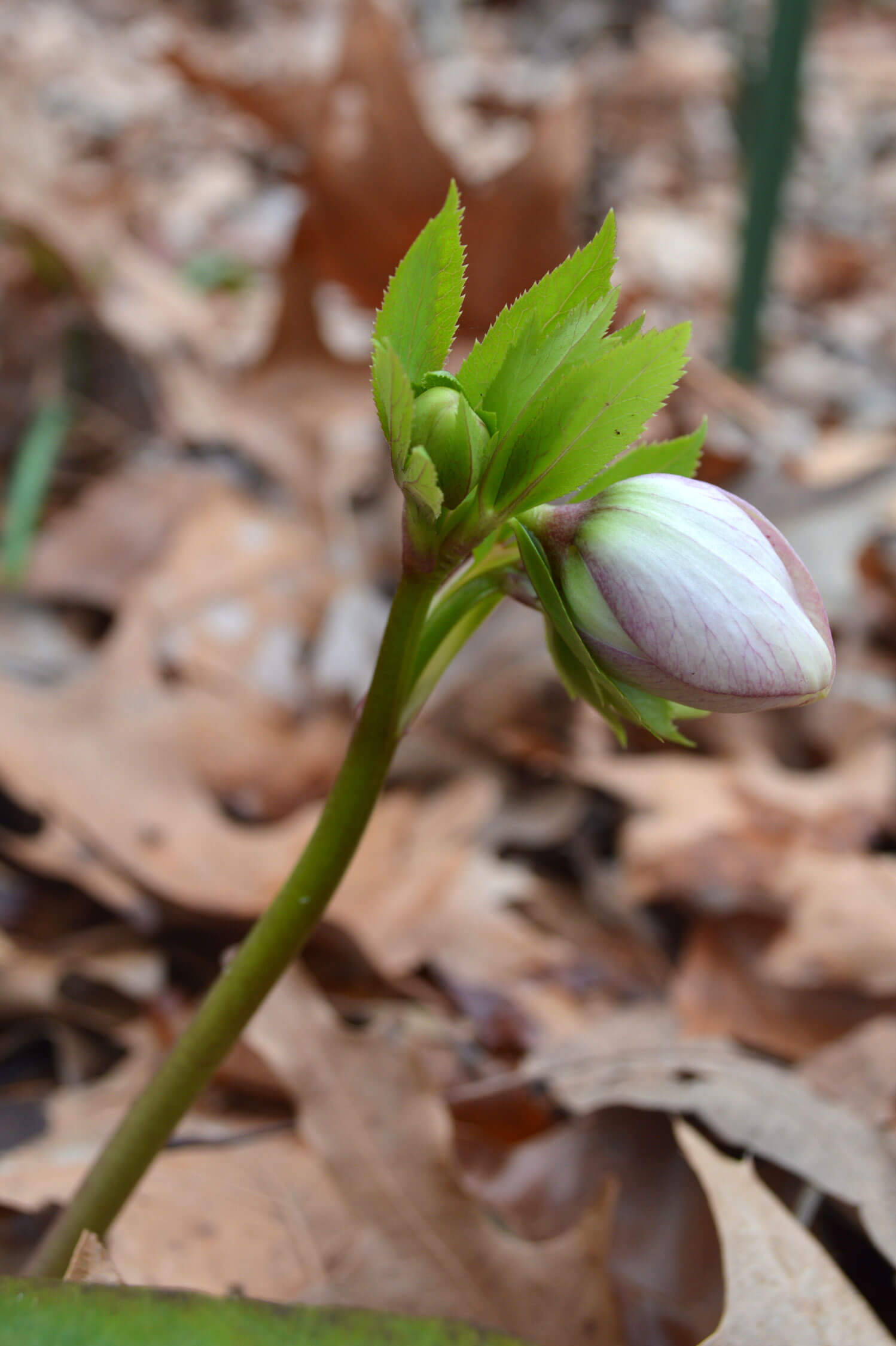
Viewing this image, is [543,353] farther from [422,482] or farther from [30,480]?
[30,480]

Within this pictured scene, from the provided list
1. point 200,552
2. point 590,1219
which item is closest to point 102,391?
point 200,552

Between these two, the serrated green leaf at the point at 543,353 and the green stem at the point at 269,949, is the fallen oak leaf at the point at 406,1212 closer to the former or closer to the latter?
the green stem at the point at 269,949

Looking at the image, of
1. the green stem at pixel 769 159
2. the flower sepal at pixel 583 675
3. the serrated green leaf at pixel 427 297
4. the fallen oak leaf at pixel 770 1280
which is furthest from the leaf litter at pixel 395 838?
the serrated green leaf at pixel 427 297

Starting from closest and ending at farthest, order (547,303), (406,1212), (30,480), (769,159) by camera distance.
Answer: (547,303) → (406,1212) → (30,480) → (769,159)

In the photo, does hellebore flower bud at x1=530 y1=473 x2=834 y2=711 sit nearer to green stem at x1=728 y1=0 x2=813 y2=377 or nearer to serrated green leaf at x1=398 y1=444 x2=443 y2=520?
serrated green leaf at x1=398 y1=444 x2=443 y2=520

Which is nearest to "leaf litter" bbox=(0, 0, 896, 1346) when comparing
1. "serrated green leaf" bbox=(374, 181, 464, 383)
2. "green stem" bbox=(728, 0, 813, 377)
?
"green stem" bbox=(728, 0, 813, 377)

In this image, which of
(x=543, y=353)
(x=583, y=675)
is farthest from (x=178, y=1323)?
(x=543, y=353)

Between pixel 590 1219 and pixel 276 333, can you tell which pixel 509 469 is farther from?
pixel 276 333
